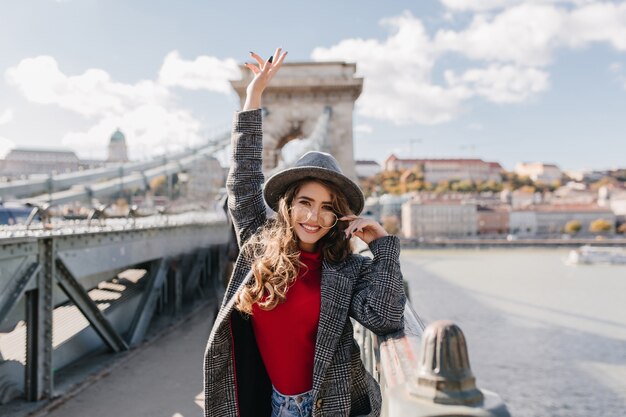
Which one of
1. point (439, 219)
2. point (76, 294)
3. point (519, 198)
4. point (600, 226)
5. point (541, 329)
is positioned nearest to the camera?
point (76, 294)

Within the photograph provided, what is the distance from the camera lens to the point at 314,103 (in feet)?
49.7

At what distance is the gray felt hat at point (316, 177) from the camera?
1.49 meters

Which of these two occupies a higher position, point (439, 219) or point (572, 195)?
point (572, 195)

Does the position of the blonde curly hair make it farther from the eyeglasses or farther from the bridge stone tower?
the bridge stone tower

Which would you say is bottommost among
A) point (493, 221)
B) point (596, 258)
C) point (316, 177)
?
point (596, 258)

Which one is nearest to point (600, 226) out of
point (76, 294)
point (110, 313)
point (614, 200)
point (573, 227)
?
point (573, 227)

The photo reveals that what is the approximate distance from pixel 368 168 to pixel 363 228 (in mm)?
96217

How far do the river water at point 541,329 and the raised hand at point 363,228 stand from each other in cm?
283

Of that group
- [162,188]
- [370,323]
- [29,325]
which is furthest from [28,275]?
[162,188]

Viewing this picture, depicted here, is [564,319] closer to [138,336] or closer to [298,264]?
[138,336]

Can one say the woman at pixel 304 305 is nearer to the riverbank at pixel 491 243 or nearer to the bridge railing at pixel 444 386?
the bridge railing at pixel 444 386

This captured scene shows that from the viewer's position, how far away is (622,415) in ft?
36.9

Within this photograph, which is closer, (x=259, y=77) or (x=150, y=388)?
(x=259, y=77)

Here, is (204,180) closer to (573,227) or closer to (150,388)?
(150,388)
